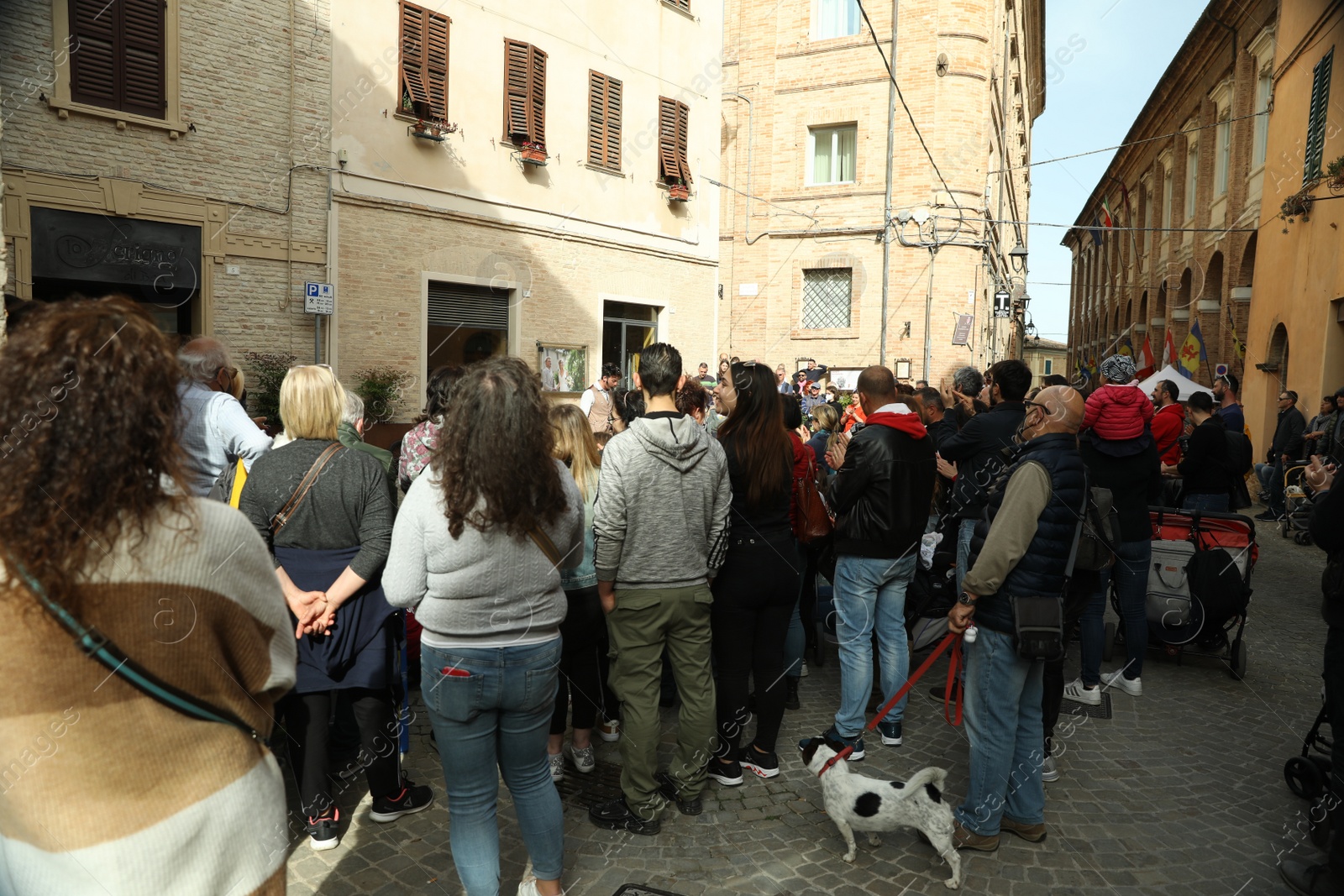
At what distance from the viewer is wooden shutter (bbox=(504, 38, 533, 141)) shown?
14.2 meters

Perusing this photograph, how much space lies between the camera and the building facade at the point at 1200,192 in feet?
64.8

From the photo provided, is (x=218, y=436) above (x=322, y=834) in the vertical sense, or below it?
above

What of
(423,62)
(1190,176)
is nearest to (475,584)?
(423,62)

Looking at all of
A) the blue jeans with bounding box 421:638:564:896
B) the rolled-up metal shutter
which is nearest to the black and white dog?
the blue jeans with bounding box 421:638:564:896

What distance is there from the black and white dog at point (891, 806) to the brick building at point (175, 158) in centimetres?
1016

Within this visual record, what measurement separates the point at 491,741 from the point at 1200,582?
18.4 feet

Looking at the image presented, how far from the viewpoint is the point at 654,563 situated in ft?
12.5

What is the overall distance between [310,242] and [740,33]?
16.5 metres

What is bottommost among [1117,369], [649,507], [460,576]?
[460,576]

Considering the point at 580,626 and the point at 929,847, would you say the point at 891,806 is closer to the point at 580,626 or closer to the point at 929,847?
the point at 929,847

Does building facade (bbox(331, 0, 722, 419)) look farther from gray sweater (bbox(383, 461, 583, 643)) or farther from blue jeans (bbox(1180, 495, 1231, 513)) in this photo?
blue jeans (bbox(1180, 495, 1231, 513))

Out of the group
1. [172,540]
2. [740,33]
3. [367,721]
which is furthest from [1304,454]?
[740,33]

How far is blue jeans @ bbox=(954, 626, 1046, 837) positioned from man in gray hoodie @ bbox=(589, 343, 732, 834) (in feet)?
3.96

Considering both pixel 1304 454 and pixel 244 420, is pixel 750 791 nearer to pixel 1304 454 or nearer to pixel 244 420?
pixel 244 420
